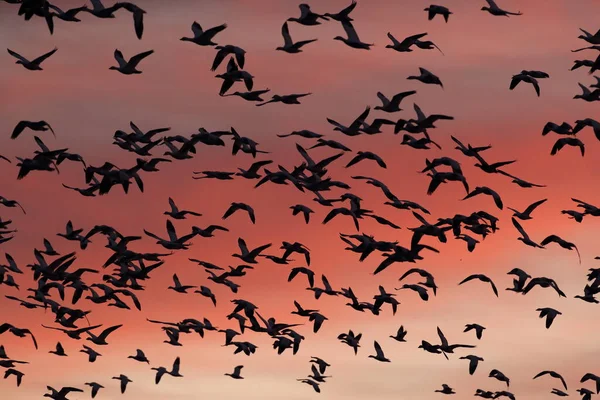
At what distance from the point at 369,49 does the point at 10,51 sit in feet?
56.5

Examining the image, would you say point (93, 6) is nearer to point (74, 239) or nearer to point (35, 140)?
point (35, 140)

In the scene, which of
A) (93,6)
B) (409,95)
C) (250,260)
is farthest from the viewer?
(250,260)

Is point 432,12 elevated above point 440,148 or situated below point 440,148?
above

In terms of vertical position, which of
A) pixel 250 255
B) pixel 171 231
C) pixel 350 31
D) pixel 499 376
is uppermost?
pixel 350 31

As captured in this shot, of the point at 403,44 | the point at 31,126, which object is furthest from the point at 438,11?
the point at 31,126

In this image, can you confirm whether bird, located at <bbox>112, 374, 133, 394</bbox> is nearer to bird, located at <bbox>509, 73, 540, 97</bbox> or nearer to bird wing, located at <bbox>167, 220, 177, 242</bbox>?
bird wing, located at <bbox>167, 220, 177, 242</bbox>

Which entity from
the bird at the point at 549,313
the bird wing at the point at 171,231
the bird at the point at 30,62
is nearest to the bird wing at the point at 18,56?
the bird at the point at 30,62

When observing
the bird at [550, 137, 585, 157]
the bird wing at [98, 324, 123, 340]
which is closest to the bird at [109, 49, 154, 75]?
the bird wing at [98, 324, 123, 340]

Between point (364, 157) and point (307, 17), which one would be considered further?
point (364, 157)

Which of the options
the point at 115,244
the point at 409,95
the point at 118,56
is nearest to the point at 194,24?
the point at 118,56

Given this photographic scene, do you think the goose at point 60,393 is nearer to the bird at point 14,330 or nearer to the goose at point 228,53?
the bird at point 14,330

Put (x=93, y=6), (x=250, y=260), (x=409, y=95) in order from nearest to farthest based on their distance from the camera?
(x=93, y=6)
(x=409, y=95)
(x=250, y=260)

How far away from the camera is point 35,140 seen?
3573 inches

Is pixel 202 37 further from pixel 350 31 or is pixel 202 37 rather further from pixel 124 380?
pixel 124 380
